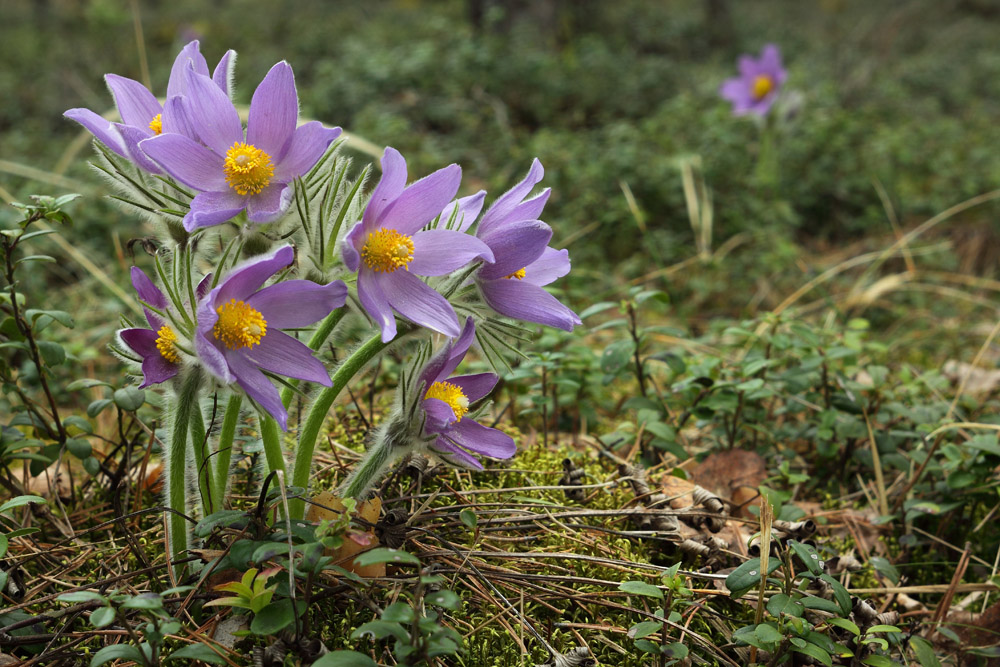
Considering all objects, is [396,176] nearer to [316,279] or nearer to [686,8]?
[316,279]

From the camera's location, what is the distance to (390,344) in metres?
1.42

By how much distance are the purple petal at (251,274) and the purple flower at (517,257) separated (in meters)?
0.36

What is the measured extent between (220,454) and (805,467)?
1835 millimetres

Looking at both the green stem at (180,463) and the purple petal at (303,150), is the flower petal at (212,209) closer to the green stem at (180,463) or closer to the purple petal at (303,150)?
the purple petal at (303,150)

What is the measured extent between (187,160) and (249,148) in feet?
0.34

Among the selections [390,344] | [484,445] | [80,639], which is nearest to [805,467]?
[484,445]

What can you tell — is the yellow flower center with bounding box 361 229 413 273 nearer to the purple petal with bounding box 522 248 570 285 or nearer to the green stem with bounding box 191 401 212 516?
the purple petal with bounding box 522 248 570 285

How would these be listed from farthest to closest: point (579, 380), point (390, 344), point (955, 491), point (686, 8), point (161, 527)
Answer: point (686, 8) < point (579, 380) < point (955, 491) < point (161, 527) < point (390, 344)

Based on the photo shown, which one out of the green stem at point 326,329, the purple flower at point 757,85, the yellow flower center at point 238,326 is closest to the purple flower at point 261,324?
the yellow flower center at point 238,326

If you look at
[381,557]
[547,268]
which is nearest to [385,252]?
[547,268]

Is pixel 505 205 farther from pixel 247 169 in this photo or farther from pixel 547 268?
pixel 247 169

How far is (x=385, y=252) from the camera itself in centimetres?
132

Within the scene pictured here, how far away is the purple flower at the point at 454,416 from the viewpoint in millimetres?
1413

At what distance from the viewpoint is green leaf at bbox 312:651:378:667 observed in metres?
1.20
